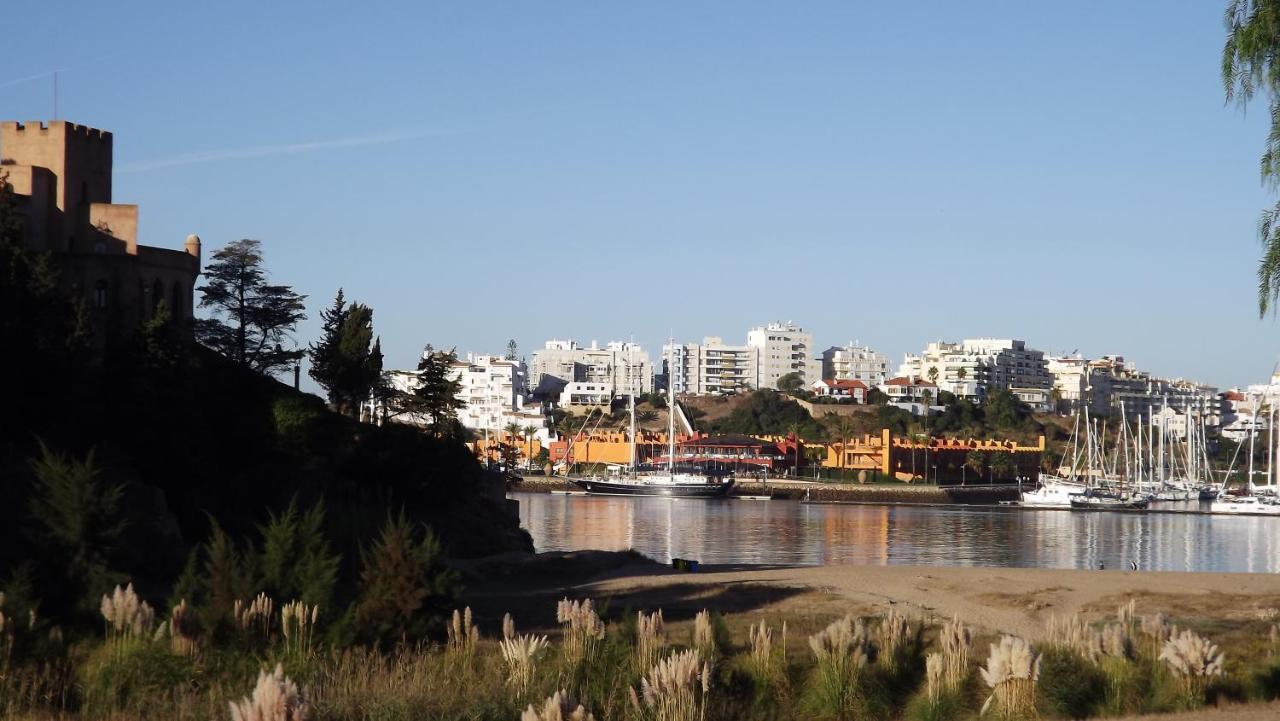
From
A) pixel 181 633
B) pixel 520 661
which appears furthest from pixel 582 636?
pixel 181 633

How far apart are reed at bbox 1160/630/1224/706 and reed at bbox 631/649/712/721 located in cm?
430

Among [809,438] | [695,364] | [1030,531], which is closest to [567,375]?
[695,364]

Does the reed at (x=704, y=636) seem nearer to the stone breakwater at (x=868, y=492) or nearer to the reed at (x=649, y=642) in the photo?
the reed at (x=649, y=642)

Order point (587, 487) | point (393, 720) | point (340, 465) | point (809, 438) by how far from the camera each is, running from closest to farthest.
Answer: point (393, 720) < point (340, 465) < point (587, 487) < point (809, 438)

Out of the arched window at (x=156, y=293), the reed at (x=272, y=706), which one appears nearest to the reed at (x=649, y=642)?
the reed at (x=272, y=706)

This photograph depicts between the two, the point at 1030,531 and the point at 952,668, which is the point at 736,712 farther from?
the point at 1030,531

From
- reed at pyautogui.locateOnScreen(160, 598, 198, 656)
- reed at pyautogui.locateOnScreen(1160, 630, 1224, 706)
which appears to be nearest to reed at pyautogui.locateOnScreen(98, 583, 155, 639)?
reed at pyautogui.locateOnScreen(160, 598, 198, 656)

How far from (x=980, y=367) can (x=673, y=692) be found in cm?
15715

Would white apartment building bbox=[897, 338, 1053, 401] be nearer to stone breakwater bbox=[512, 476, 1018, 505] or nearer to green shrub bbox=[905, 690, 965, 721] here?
stone breakwater bbox=[512, 476, 1018, 505]

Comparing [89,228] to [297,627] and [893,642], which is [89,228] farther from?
[893,642]

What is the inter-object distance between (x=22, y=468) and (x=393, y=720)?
45.4ft

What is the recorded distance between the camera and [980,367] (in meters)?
162

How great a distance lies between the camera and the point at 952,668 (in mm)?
11688

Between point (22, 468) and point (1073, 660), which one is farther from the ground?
point (22, 468)
